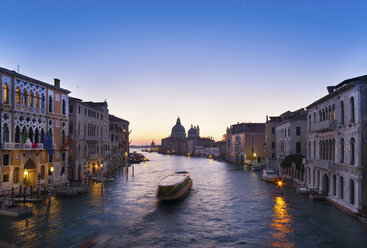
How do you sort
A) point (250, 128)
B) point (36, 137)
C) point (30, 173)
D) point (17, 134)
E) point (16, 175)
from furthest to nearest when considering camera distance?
point (250, 128) → point (36, 137) → point (30, 173) → point (17, 134) → point (16, 175)

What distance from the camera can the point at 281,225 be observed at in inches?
Result: 937

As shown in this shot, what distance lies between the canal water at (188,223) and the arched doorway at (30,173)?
14.3 ft

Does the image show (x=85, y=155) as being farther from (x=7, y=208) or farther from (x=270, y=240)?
(x=270, y=240)

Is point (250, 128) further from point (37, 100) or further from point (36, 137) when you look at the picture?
point (37, 100)

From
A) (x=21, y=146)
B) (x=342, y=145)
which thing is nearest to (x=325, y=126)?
(x=342, y=145)

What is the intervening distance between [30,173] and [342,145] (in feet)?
108

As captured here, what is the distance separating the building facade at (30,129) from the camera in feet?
102

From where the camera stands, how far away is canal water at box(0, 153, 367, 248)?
20.0 meters

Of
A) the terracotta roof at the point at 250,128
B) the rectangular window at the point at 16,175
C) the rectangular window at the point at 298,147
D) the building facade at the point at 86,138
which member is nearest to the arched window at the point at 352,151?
the rectangular window at the point at 298,147

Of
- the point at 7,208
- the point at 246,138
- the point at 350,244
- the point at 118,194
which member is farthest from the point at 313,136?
the point at 246,138

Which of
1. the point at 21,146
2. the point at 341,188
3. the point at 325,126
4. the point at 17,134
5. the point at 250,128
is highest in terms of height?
the point at 250,128

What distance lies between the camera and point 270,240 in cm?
2031

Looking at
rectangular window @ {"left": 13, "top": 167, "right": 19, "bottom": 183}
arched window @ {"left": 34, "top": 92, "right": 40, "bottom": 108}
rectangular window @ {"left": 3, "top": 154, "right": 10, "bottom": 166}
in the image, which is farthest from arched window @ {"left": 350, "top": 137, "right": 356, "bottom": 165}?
arched window @ {"left": 34, "top": 92, "right": 40, "bottom": 108}

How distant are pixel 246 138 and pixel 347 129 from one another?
7006 cm
